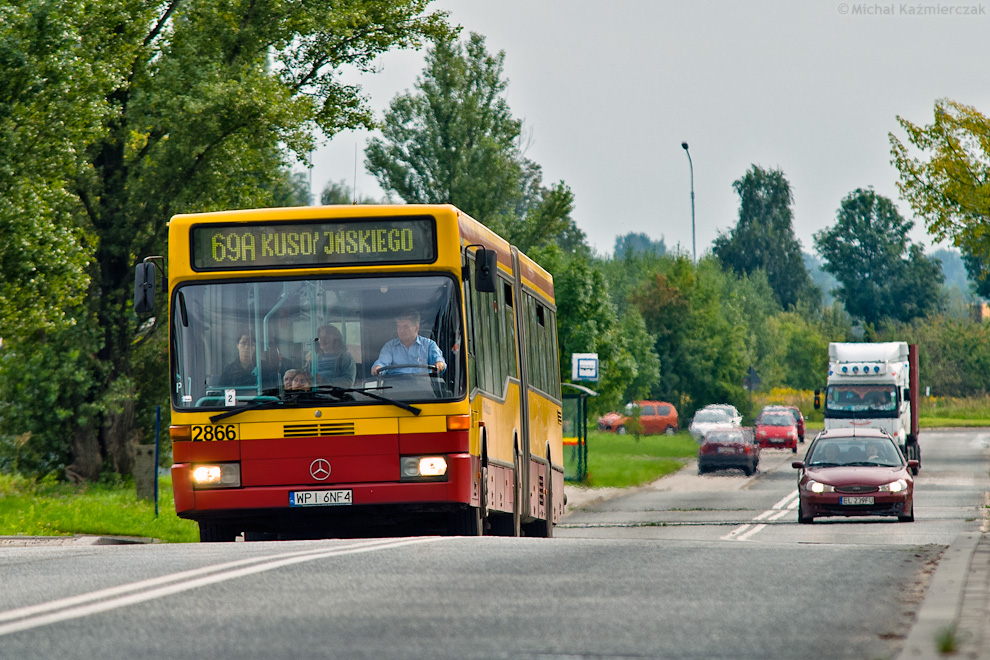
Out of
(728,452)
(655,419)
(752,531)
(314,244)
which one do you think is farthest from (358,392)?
(655,419)

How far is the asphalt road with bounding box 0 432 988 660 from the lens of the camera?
6.58 metres

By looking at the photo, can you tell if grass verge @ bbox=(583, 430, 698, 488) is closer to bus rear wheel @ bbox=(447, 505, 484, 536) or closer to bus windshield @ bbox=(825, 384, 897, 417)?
bus windshield @ bbox=(825, 384, 897, 417)

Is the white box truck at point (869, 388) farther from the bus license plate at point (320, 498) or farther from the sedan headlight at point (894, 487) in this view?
the bus license plate at point (320, 498)

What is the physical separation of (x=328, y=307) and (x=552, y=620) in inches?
251

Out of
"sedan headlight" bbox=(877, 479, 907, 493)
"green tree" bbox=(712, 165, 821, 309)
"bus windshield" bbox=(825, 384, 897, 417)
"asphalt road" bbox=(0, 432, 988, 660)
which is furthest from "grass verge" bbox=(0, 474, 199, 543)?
"green tree" bbox=(712, 165, 821, 309)

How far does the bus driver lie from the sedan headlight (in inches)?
575

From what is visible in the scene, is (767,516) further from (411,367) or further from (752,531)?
(411,367)

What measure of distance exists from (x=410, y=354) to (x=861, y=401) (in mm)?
34749

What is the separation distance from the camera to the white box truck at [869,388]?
45781mm

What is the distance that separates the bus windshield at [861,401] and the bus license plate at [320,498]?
113ft

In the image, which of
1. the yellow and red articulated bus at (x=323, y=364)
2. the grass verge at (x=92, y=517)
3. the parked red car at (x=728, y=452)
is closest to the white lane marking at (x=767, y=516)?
the grass verge at (x=92, y=517)

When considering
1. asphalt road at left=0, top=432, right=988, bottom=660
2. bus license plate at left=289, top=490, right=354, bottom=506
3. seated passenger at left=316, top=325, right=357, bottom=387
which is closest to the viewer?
asphalt road at left=0, top=432, right=988, bottom=660

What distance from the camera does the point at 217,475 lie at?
13.4 metres

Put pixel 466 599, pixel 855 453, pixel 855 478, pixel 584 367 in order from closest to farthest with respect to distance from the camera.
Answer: pixel 466 599 < pixel 855 478 < pixel 855 453 < pixel 584 367
